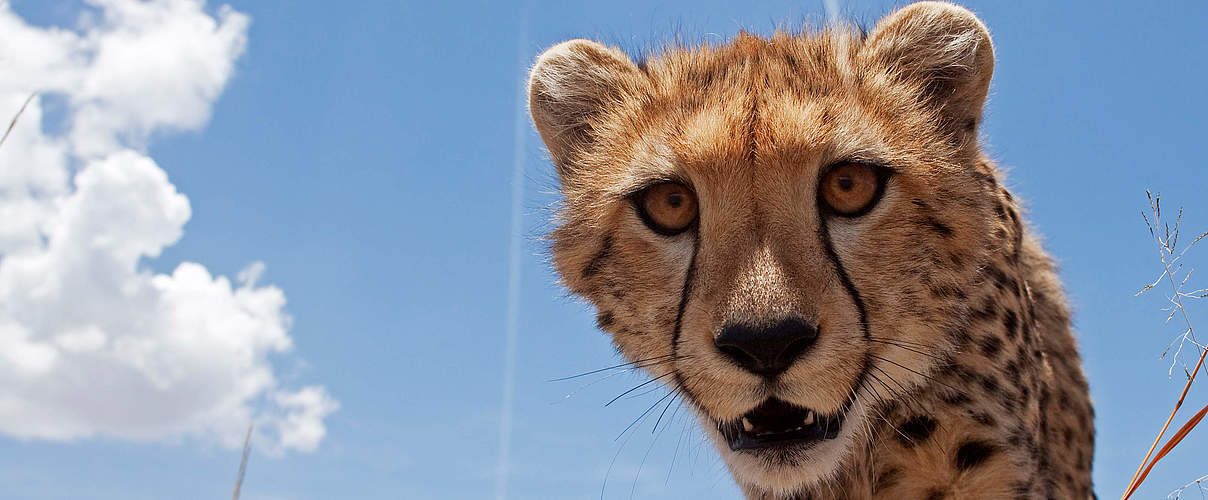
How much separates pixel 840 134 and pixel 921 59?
0.65 metres

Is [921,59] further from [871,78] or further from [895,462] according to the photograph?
[895,462]

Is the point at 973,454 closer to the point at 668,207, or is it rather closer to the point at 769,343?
the point at 769,343

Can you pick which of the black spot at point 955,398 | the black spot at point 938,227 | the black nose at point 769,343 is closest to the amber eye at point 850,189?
the black spot at point 938,227

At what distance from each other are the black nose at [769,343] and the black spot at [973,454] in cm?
79

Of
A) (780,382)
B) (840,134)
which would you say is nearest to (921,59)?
(840,134)

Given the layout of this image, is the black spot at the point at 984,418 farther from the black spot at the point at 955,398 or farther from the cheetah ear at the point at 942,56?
the cheetah ear at the point at 942,56

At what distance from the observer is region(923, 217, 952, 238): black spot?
277 centimetres

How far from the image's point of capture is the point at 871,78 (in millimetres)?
3070

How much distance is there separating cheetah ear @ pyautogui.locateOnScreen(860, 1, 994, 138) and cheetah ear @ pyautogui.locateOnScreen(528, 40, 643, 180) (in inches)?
32.2

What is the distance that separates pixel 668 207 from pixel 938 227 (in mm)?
740

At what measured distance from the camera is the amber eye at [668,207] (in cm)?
279

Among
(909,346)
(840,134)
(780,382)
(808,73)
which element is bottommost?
(780,382)

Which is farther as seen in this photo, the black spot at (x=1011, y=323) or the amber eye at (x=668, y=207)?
the black spot at (x=1011, y=323)

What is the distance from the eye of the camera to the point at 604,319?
10.0 feet
